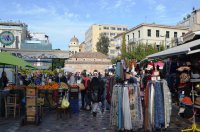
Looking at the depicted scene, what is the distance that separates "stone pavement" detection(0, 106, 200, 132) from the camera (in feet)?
32.3

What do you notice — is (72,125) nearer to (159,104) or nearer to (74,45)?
(159,104)

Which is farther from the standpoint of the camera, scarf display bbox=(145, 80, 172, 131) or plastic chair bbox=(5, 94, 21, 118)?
plastic chair bbox=(5, 94, 21, 118)

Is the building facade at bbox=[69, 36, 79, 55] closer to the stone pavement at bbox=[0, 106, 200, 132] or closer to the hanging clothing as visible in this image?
the stone pavement at bbox=[0, 106, 200, 132]

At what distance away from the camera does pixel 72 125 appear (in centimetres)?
1080

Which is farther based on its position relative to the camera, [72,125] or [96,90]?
[96,90]

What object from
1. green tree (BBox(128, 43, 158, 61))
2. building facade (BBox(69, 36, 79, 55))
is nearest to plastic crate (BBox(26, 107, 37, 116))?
green tree (BBox(128, 43, 158, 61))

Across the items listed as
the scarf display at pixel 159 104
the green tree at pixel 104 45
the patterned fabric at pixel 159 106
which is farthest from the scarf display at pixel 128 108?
the green tree at pixel 104 45

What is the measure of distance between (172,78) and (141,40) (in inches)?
2248

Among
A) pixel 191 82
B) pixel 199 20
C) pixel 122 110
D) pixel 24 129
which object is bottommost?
pixel 24 129

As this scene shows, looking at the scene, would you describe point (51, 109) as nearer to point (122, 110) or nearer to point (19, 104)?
point (19, 104)

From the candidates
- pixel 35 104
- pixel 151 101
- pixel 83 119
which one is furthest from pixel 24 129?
pixel 151 101

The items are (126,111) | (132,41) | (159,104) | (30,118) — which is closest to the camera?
(159,104)

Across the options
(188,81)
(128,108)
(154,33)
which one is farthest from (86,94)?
(154,33)

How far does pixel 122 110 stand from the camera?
8.66 metres
